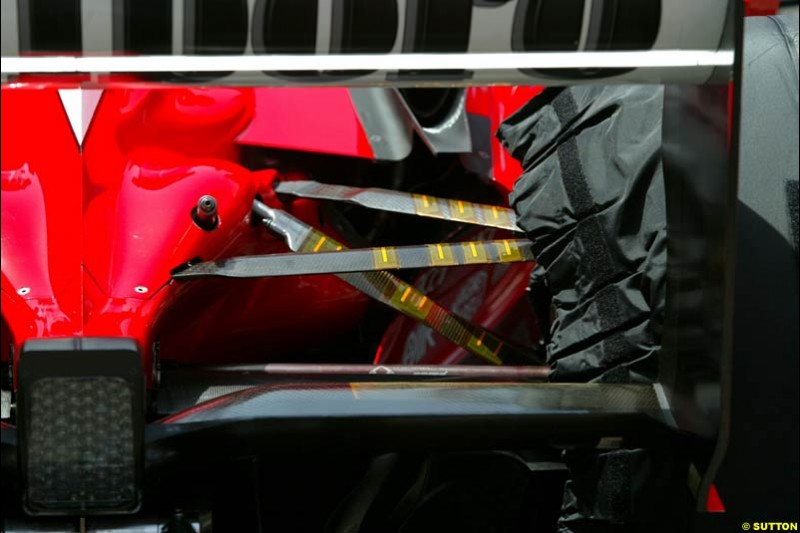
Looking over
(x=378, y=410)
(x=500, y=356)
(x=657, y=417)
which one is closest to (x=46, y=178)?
(x=378, y=410)

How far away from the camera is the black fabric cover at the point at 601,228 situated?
2250 mm

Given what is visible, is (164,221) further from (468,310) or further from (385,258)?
(468,310)

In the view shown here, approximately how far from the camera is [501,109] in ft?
9.83

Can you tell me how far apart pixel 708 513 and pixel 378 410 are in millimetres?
547

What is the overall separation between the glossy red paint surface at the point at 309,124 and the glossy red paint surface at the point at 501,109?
0.30 meters

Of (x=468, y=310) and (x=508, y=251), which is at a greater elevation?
(x=508, y=251)

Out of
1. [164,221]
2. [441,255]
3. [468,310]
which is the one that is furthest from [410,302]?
[164,221]

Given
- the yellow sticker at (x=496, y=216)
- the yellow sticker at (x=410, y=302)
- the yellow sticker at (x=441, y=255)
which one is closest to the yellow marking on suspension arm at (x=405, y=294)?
the yellow sticker at (x=410, y=302)

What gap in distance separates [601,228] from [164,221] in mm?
809

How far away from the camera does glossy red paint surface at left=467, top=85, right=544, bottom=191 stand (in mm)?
2891

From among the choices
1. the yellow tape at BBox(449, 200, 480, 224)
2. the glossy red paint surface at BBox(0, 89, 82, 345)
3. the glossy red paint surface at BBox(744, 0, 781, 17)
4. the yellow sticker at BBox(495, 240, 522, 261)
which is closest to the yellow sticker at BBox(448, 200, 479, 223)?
the yellow tape at BBox(449, 200, 480, 224)

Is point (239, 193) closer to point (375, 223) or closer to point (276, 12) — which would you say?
point (375, 223)

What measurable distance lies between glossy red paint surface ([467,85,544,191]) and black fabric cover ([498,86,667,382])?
0.99 ft

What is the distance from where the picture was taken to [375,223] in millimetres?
3023
